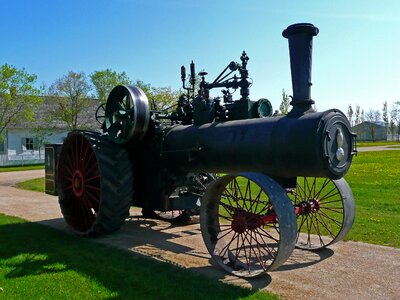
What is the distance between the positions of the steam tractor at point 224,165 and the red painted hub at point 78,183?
0.02 metres

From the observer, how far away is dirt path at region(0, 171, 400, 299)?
5203 mm

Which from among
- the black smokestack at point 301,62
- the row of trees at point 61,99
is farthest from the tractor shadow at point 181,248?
the row of trees at point 61,99

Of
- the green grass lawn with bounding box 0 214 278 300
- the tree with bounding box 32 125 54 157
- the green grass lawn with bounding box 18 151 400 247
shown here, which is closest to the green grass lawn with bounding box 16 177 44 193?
the green grass lawn with bounding box 18 151 400 247

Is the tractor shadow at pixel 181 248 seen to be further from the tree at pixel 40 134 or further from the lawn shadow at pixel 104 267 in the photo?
the tree at pixel 40 134

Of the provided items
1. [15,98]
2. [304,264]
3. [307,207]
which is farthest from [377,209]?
[15,98]

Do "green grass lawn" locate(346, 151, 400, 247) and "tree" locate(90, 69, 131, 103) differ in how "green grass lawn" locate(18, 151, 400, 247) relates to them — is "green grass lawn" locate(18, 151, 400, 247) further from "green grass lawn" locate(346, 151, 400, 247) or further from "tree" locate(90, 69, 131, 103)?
"tree" locate(90, 69, 131, 103)

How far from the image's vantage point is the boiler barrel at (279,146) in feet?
18.1

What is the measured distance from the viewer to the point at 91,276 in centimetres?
577

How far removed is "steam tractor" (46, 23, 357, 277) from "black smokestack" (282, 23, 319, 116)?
0.01 metres

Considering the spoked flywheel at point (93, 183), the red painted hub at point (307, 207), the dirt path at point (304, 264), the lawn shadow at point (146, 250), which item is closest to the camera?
the dirt path at point (304, 264)

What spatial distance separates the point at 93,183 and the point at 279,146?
151 inches

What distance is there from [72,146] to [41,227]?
188cm

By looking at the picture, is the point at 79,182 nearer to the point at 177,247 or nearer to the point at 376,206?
the point at 177,247

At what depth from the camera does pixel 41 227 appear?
9227 mm
